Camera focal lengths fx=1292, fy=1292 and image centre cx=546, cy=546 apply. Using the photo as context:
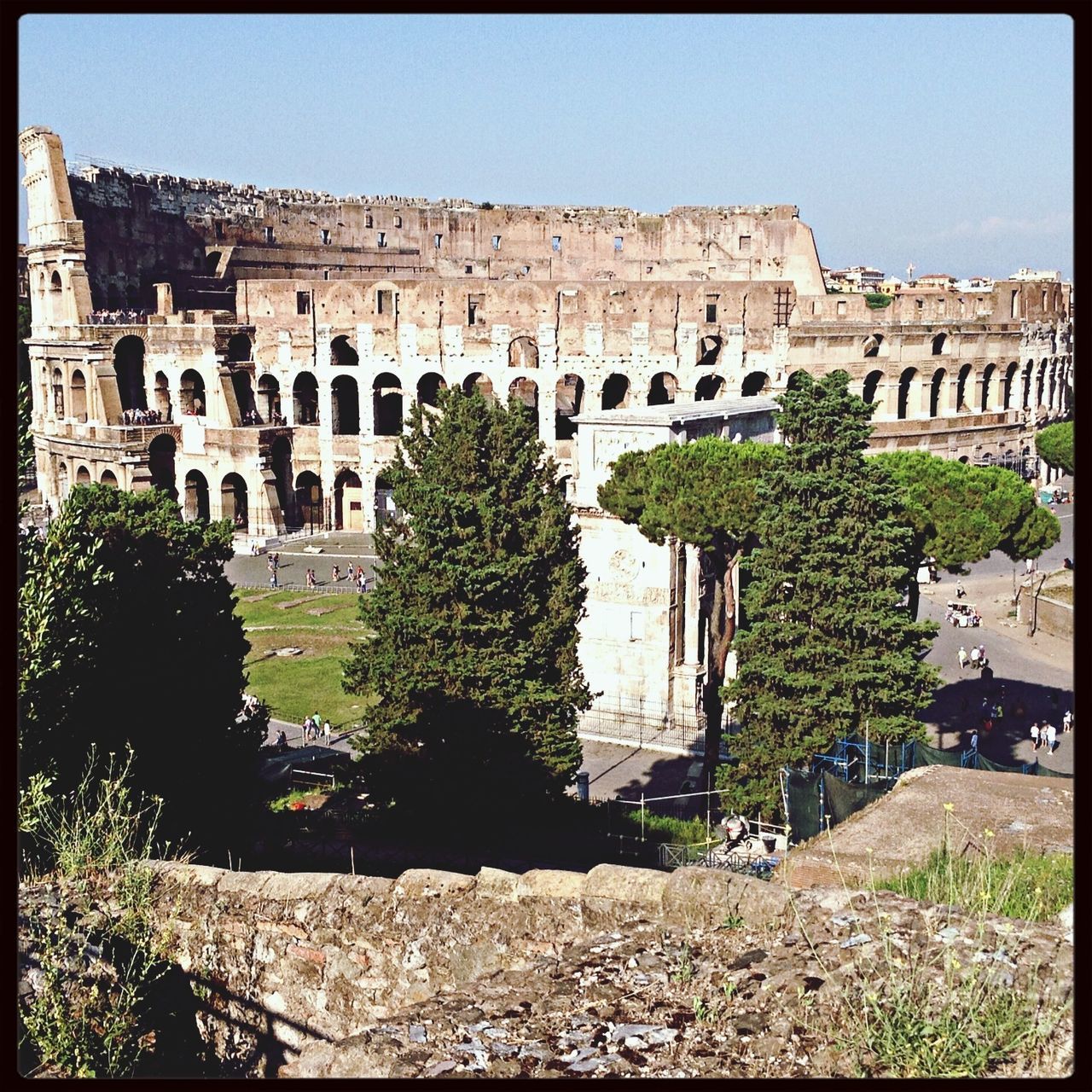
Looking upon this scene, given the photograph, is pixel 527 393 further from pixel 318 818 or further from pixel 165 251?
pixel 318 818

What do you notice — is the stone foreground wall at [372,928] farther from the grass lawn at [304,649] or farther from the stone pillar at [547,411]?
the stone pillar at [547,411]

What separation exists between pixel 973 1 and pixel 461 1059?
4.51 meters

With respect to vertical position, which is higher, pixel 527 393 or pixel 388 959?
pixel 527 393

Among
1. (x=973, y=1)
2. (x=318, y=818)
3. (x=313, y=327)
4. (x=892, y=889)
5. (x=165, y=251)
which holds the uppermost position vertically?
(x=165, y=251)

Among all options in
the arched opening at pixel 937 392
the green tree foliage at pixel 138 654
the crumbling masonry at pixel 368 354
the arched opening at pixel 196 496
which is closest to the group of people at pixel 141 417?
the crumbling masonry at pixel 368 354

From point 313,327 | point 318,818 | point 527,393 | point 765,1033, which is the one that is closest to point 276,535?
point 313,327

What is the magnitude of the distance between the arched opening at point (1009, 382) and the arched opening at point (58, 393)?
29795mm

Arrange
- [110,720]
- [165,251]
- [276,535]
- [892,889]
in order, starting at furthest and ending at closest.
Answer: [165,251] < [276,535] < [110,720] < [892,889]

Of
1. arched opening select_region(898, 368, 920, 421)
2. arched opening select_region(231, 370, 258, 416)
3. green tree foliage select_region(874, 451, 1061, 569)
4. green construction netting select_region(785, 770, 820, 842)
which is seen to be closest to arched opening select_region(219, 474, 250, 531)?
arched opening select_region(231, 370, 258, 416)

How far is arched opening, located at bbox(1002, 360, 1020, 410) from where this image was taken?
41781 millimetres

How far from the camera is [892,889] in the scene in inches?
258

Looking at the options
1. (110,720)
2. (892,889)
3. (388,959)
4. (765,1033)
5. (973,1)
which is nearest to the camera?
(973,1)

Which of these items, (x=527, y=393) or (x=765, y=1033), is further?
(x=527, y=393)

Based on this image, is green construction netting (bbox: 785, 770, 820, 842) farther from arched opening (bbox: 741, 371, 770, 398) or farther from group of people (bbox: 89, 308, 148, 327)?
group of people (bbox: 89, 308, 148, 327)
